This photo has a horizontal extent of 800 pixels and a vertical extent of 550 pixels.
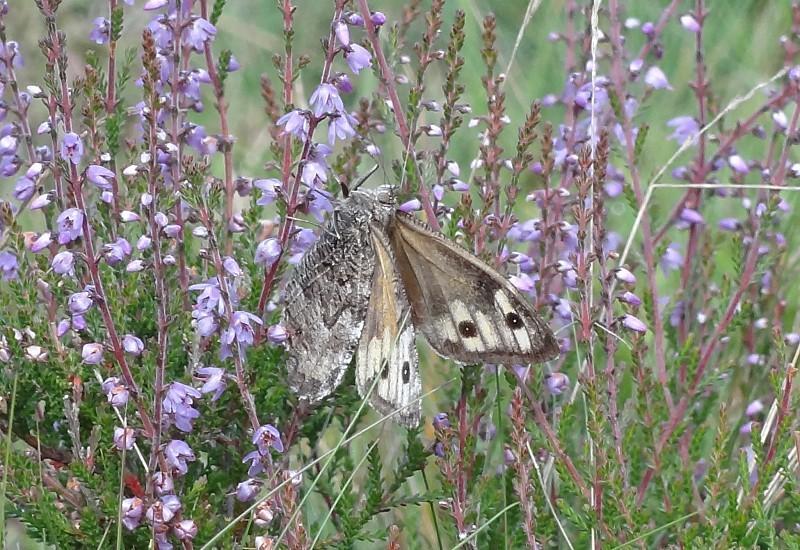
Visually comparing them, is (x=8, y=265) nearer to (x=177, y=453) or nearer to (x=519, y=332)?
(x=177, y=453)

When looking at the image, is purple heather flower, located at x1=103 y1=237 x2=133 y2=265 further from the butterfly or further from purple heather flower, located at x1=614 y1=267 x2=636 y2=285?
purple heather flower, located at x1=614 y1=267 x2=636 y2=285

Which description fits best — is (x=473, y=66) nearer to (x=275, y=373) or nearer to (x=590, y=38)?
(x=590, y=38)

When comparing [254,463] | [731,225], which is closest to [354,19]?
[254,463]

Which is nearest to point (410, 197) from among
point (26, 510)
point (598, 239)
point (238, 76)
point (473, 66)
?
point (598, 239)

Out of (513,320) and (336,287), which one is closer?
(513,320)

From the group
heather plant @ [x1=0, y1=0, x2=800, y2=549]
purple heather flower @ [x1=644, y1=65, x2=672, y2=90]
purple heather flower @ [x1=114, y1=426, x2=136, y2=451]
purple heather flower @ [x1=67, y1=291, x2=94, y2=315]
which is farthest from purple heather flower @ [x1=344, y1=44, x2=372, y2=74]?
purple heather flower @ [x1=644, y1=65, x2=672, y2=90]

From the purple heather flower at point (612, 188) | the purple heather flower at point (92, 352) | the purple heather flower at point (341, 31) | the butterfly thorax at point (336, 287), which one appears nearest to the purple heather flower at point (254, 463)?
the butterfly thorax at point (336, 287)

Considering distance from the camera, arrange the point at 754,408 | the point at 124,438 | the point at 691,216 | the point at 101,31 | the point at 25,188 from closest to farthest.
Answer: the point at 124,438
the point at 25,188
the point at 101,31
the point at 754,408
the point at 691,216
